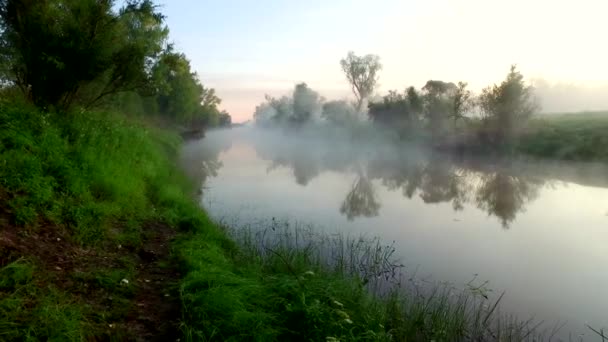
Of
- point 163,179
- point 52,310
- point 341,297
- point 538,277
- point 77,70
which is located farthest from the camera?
point 163,179

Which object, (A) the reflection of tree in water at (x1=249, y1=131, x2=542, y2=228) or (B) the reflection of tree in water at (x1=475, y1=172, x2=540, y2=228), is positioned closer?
(B) the reflection of tree in water at (x1=475, y1=172, x2=540, y2=228)

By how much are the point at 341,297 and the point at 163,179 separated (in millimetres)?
9736

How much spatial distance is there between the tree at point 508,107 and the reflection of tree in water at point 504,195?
13746 mm

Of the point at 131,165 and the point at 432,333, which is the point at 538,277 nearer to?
the point at 432,333

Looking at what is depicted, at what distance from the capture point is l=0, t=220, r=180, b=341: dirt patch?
158 inches

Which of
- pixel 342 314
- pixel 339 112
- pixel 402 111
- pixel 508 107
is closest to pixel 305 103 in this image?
pixel 339 112

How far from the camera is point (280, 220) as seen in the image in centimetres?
1189

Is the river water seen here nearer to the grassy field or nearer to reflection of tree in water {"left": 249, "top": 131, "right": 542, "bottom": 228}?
reflection of tree in water {"left": 249, "top": 131, "right": 542, "bottom": 228}

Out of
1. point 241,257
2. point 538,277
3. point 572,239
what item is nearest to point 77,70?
point 241,257

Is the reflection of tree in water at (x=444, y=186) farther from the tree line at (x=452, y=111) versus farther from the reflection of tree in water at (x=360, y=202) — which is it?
the tree line at (x=452, y=111)

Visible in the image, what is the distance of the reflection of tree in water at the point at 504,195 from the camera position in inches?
603

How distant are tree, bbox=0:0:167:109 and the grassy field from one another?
1363 inches

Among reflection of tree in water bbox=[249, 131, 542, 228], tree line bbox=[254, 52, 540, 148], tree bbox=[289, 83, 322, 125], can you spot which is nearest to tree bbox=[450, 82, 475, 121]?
tree line bbox=[254, 52, 540, 148]

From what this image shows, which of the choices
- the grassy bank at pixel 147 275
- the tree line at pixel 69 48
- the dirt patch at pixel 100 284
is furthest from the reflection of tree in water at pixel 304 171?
the dirt patch at pixel 100 284
